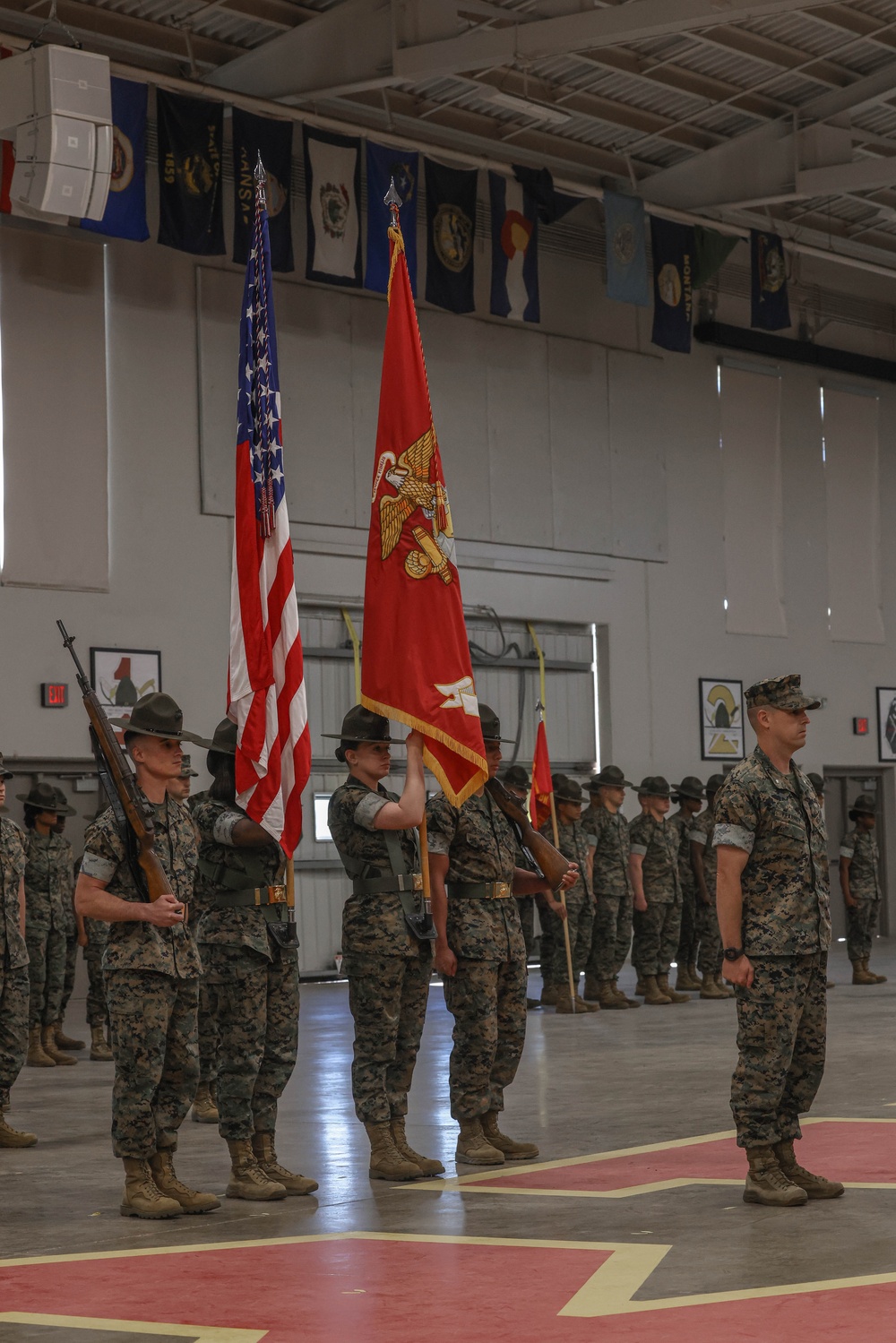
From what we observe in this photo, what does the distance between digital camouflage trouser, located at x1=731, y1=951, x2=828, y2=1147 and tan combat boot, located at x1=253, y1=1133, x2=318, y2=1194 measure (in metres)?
1.49

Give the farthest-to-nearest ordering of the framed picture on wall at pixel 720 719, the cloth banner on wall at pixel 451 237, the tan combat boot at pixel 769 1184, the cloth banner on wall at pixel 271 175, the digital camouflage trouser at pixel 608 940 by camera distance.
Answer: the framed picture on wall at pixel 720 719 < the cloth banner on wall at pixel 451 237 < the cloth banner on wall at pixel 271 175 < the digital camouflage trouser at pixel 608 940 < the tan combat boot at pixel 769 1184

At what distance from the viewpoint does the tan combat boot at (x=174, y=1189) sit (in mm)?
5539

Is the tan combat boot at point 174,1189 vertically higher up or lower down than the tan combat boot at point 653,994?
higher up

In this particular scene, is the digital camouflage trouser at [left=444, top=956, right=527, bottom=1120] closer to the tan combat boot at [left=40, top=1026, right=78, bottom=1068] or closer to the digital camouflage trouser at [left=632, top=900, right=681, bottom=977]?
the tan combat boot at [left=40, top=1026, right=78, bottom=1068]

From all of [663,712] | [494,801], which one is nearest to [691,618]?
[663,712]

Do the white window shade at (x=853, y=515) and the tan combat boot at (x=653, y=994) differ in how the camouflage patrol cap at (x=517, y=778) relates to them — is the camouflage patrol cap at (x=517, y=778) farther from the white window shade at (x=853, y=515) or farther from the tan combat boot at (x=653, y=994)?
the white window shade at (x=853, y=515)

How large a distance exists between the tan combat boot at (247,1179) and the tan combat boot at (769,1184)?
155 cm

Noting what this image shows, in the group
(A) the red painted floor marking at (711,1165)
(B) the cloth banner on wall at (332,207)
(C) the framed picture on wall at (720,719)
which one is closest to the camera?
(A) the red painted floor marking at (711,1165)

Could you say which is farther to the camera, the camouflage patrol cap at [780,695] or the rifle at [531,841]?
the rifle at [531,841]

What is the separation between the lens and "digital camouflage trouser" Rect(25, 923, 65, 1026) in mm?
10188

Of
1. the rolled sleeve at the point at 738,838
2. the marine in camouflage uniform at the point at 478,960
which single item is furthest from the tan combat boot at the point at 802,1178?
the marine in camouflage uniform at the point at 478,960

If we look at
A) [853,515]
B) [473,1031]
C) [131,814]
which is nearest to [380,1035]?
[473,1031]

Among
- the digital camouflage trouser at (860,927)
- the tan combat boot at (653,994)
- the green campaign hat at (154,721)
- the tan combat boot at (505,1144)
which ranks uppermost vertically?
the green campaign hat at (154,721)

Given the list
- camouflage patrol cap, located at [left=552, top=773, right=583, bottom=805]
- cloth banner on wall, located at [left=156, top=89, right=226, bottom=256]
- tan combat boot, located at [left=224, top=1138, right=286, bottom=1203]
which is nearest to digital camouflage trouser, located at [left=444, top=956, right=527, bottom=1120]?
tan combat boot, located at [left=224, top=1138, right=286, bottom=1203]
